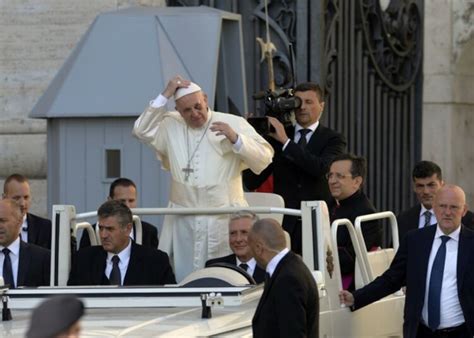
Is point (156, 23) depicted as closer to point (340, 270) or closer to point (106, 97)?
point (106, 97)

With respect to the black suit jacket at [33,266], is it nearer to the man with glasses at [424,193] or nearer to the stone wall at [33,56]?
the man with glasses at [424,193]

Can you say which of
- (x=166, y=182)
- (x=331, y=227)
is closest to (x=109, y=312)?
(x=331, y=227)

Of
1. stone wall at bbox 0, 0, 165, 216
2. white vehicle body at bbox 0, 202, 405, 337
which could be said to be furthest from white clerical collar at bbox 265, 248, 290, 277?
stone wall at bbox 0, 0, 165, 216

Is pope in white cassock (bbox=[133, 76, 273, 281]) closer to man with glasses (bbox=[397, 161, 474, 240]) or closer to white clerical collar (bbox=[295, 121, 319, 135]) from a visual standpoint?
white clerical collar (bbox=[295, 121, 319, 135])

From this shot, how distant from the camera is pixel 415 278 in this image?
8.63 metres

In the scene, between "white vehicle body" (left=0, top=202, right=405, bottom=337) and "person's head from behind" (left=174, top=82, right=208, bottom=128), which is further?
"person's head from behind" (left=174, top=82, right=208, bottom=128)

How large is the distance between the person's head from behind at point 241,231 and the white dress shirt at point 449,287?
1.02m

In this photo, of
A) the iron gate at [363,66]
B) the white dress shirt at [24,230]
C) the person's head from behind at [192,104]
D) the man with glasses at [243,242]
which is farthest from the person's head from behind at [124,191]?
the iron gate at [363,66]

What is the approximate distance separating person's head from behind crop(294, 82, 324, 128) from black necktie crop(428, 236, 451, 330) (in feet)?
5.85

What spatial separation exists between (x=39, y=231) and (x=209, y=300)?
3.19m

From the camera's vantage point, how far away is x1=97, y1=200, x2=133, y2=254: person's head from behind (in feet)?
28.5

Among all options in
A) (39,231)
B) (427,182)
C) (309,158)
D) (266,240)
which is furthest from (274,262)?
(39,231)

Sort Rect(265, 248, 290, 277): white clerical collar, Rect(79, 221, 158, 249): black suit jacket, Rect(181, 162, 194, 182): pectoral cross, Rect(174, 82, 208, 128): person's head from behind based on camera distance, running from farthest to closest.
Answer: Rect(79, 221, 158, 249): black suit jacket, Rect(181, 162, 194, 182): pectoral cross, Rect(174, 82, 208, 128): person's head from behind, Rect(265, 248, 290, 277): white clerical collar

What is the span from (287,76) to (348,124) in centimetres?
95
